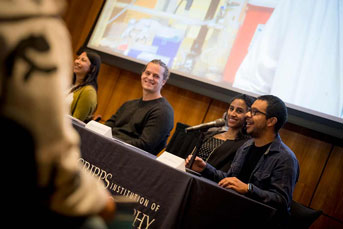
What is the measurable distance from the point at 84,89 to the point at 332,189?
8.30 ft

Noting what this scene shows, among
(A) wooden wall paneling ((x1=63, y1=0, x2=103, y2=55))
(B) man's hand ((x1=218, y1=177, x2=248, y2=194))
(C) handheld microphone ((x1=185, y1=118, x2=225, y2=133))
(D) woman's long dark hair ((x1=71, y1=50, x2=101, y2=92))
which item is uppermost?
(A) wooden wall paneling ((x1=63, y1=0, x2=103, y2=55))

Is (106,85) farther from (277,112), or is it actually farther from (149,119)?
(277,112)

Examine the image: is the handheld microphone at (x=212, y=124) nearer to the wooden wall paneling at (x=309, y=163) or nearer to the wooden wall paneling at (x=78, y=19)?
the wooden wall paneling at (x=309, y=163)

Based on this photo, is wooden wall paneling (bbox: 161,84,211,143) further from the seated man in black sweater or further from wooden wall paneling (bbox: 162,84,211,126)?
the seated man in black sweater

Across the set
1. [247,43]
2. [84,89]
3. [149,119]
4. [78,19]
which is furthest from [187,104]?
[78,19]

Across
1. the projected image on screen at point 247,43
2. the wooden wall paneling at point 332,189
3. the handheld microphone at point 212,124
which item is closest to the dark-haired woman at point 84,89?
the projected image on screen at point 247,43

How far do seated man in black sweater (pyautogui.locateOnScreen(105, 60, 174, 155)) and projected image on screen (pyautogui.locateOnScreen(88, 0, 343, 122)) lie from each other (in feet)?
2.85

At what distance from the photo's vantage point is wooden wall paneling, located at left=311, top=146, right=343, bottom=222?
297 centimetres

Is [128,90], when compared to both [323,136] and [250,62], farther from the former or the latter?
[323,136]

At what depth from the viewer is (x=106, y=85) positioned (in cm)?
453

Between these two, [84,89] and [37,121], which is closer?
[37,121]

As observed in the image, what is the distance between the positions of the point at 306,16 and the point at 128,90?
2.32 metres

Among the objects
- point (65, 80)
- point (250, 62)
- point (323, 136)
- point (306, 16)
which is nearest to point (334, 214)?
point (323, 136)

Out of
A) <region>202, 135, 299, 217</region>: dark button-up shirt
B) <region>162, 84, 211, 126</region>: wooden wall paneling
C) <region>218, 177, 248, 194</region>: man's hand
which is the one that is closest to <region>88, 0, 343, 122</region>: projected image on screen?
<region>162, 84, 211, 126</region>: wooden wall paneling
